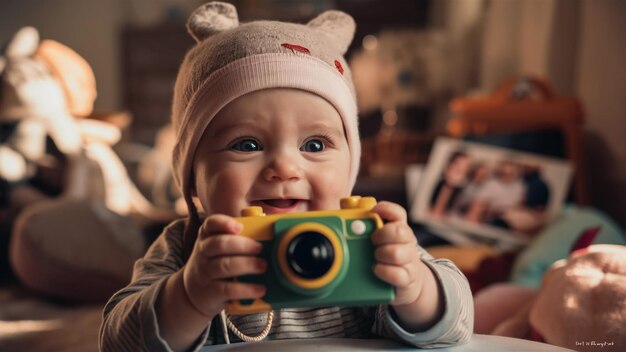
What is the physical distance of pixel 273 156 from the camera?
0.66 m

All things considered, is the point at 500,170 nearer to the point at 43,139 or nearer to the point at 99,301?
the point at 99,301

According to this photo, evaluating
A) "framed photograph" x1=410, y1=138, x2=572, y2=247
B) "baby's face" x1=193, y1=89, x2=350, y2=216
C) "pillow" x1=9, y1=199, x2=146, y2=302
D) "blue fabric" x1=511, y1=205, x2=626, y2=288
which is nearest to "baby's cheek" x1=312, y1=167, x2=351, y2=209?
"baby's face" x1=193, y1=89, x2=350, y2=216

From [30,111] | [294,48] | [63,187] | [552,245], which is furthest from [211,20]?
[30,111]

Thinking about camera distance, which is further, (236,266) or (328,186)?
(328,186)

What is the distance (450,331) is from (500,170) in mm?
1214

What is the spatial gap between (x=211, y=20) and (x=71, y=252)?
41.4 inches

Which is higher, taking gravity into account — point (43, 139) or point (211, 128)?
point (211, 128)

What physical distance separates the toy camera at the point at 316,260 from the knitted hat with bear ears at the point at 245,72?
22cm

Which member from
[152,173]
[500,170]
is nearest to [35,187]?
[152,173]

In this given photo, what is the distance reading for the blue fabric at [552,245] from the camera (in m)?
1.34

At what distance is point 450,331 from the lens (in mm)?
591

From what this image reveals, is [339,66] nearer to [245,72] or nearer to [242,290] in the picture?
[245,72]

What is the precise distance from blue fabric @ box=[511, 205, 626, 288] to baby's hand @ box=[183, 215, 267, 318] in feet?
3.02

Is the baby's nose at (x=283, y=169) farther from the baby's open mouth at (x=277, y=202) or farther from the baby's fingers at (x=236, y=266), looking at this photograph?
the baby's fingers at (x=236, y=266)
